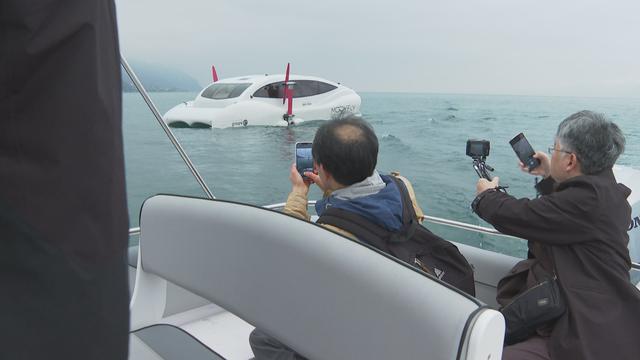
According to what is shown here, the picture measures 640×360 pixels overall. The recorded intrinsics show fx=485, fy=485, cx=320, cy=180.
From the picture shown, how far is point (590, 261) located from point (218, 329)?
1.26 metres

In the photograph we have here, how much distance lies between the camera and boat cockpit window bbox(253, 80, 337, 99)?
16.1 meters

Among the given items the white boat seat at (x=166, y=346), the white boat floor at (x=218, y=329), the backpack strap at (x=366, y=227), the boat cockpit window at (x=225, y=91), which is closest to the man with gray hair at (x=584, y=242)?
the backpack strap at (x=366, y=227)

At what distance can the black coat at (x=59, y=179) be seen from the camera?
1.05ft

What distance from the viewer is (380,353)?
2.43 ft

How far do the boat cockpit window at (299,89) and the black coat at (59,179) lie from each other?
1583 centimetres

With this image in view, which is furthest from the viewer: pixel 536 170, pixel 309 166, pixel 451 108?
pixel 451 108

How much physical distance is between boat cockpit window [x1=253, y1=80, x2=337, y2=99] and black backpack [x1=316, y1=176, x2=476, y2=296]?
15147 millimetres

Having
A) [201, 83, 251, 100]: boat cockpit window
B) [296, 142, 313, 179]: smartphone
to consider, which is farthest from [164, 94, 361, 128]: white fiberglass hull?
[296, 142, 313, 179]: smartphone

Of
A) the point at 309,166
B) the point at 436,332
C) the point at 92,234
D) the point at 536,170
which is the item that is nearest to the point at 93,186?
the point at 92,234

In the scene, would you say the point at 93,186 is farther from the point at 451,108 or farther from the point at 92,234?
the point at 451,108

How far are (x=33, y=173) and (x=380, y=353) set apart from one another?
57 cm

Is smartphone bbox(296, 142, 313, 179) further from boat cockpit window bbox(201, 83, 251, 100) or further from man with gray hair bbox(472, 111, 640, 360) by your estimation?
boat cockpit window bbox(201, 83, 251, 100)

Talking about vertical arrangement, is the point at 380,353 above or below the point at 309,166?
below

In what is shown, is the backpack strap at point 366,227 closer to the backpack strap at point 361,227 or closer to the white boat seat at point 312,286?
the backpack strap at point 361,227
